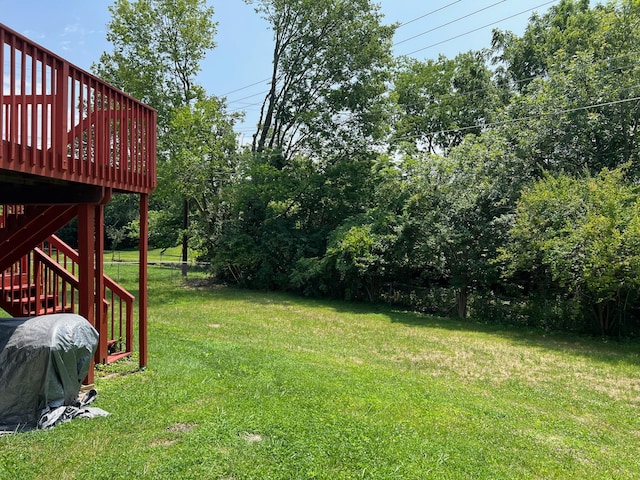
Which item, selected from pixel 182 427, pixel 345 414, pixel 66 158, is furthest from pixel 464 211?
pixel 66 158

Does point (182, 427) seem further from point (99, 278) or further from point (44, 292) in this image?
point (44, 292)

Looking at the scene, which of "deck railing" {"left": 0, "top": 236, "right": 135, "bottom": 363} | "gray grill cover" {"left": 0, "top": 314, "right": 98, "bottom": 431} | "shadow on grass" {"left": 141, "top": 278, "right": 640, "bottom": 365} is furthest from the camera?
"shadow on grass" {"left": 141, "top": 278, "right": 640, "bottom": 365}

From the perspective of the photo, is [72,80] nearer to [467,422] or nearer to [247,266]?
[467,422]

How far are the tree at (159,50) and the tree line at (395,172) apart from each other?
49 mm

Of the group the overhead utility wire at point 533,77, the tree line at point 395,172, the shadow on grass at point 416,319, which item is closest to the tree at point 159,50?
the tree line at point 395,172

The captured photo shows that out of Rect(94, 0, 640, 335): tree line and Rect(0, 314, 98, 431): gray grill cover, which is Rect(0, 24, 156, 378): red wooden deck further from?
Rect(94, 0, 640, 335): tree line

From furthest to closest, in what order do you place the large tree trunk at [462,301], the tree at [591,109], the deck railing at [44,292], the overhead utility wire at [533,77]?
the large tree trunk at [462,301]
the overhead utility wire at [533,77]
the tree at [591,109]
the deck railing at [44,292]

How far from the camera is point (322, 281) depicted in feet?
44.9

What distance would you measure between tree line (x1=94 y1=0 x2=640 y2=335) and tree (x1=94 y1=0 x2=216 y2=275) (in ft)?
0.16

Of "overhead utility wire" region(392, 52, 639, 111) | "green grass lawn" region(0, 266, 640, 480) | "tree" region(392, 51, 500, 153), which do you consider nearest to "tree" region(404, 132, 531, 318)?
"overhead utility wire" region(392, 52, 639, 111)

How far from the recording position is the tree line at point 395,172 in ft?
30.0

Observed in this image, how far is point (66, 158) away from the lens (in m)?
3.54

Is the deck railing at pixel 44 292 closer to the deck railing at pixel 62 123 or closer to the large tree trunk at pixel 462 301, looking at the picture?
the deck railing at pixel 62 123

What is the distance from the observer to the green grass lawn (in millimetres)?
2867
